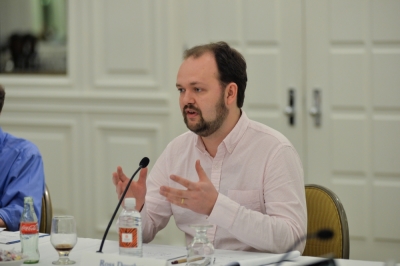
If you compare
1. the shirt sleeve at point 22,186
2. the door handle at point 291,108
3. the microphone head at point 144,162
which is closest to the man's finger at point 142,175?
the microphone head at point 144,162

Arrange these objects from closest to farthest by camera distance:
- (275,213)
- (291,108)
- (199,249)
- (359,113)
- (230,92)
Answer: (199,249) < (275,213) < (230,92) < (359,113) < (291,108)

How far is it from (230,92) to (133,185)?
488mm

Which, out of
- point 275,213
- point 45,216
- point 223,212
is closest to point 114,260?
point 223,212

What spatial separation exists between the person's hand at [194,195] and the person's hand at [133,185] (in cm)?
18

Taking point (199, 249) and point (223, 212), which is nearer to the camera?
point (199, 249)

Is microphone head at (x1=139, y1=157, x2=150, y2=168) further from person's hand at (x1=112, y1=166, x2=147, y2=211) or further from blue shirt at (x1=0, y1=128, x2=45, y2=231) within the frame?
blue shirt at (x1=0, y1=128, x2=45, y2=231)

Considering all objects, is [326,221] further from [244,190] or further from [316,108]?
[316,108]

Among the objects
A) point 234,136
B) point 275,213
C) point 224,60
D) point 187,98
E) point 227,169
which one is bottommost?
point 275,213

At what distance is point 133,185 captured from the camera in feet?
7.27

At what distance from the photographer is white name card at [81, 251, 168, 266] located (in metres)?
1.69

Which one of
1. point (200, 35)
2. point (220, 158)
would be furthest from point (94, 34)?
point (220, 158)

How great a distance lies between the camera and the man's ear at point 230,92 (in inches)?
94.2

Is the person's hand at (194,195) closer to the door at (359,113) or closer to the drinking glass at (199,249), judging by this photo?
the drinking glass at (199,249)

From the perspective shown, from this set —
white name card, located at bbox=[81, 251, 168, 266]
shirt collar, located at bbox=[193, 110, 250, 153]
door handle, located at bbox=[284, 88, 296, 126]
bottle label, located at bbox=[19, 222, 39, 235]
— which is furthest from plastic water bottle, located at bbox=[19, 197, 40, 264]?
door handle, located at bbox=[284, 88, 296, 126]
